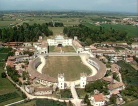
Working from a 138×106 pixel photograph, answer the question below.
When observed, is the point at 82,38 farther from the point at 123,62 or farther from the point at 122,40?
the point at 123,62

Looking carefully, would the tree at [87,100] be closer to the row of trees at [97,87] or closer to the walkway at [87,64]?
the row of trees at [97,87]

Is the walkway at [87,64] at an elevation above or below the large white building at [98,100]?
above

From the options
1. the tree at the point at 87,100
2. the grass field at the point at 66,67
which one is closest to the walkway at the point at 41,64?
the grass field at the point at 66,67

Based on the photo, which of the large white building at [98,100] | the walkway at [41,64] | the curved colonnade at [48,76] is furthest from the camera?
the walkway at [41,64]

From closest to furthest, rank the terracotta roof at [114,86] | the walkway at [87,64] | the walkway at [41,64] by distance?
the terracotta roof at [114,86]
the walkway at [87,64]
the walkway at [41,64]

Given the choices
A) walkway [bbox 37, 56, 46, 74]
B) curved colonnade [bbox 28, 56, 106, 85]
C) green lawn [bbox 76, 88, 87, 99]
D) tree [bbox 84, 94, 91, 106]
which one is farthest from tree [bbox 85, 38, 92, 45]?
tree [bbox 84, 94, 91, 106]

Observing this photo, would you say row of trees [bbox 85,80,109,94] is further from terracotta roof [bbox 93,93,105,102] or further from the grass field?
the grass field

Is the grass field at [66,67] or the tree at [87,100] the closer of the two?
the tree at [87,100]

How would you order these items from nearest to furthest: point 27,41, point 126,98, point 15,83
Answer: point 126,98
point 15,83
point 27,41

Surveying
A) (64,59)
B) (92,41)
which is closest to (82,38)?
(92,41)
